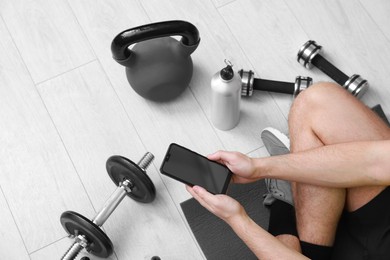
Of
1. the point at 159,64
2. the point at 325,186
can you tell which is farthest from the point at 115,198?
the point at 325,186

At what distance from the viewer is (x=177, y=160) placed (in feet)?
4.07

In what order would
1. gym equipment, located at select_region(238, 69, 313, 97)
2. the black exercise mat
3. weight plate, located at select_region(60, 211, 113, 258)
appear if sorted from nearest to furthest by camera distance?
weight plate, located at select_region(60, 211, 113, 258), the black exercise mat, gym equipment, located at select_region(238, 69, 313, 97)

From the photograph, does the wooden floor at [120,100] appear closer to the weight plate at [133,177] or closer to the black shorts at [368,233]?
the weight plate at [133,177]

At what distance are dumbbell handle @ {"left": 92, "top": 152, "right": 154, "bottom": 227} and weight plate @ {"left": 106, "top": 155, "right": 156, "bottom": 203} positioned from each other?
0.7 inches

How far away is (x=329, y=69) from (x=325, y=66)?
0.02 m

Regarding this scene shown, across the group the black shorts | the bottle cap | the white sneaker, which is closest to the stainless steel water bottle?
the bottle cap

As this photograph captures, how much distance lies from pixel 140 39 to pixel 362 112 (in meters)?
0.61

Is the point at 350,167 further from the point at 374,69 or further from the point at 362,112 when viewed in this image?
the point at 374,69

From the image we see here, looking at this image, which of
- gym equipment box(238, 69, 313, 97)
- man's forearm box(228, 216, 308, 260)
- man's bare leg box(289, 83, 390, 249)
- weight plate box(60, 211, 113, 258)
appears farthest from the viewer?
gym equipment box(238, 69, 313, 97)

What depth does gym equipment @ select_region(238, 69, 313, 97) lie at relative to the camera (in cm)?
155

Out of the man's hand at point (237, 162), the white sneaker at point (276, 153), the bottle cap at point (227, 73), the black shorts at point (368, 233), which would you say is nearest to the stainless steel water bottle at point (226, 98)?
the bottle cap at point (227, 73)

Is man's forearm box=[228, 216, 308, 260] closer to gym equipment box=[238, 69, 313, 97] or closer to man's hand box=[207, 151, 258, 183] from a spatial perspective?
man's hand box=[207, 151, 258, 183]

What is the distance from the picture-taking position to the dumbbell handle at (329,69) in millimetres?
1603

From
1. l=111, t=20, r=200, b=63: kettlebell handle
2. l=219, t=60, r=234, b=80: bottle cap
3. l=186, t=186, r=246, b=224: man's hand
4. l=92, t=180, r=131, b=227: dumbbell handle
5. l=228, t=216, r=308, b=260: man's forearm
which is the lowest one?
l=92, t=180, r=131, b=227: dumbbell handle
